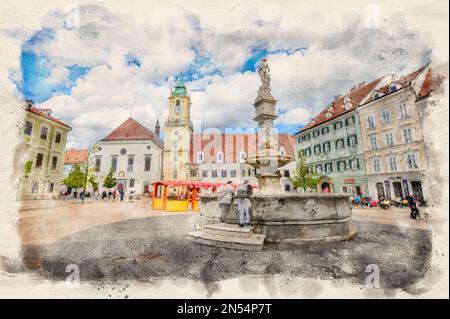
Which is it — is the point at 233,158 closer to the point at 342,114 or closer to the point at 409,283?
the point at 342,114

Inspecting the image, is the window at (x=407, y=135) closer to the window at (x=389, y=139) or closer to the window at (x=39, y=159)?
the window at (x=389, y=139)

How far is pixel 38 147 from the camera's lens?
159 inches

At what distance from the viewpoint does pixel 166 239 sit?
493 cm

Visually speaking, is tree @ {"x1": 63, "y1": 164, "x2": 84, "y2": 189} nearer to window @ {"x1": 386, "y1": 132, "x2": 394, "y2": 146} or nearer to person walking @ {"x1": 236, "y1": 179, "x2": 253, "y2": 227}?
person walking @ {"x1": 236, "y1": 179, "x2": 253, "y2": 227}

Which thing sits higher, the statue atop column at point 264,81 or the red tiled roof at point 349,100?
the statue atop column at point 264,81

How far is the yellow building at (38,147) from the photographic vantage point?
11.3ft

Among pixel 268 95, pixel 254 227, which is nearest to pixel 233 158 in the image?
pixel 268 95

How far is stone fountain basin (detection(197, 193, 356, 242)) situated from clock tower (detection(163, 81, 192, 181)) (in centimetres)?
2670

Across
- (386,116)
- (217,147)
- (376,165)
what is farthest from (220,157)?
(386,116)

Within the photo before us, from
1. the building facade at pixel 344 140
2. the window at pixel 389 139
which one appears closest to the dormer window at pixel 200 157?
the building facade at pixel 344 140

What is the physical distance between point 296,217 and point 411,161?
2442mm

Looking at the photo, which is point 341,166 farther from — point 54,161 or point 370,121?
point 54,161

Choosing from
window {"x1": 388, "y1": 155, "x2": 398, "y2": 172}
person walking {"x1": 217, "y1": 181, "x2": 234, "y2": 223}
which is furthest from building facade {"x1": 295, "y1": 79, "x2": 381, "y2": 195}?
person walking {"x1": 217, "y1": 181, "x2": 234, "y2": 223}

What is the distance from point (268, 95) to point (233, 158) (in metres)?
23.6
